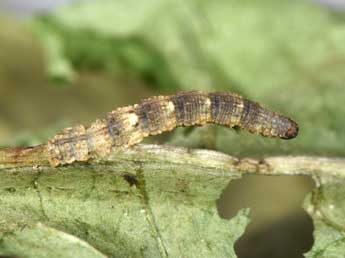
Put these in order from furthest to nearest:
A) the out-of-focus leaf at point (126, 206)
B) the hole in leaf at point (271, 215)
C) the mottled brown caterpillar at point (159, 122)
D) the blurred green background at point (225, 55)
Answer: the blurred green background at point (225, 55) < the hole in leaf at point (271, 215) < the mottled brown caterpillar at point (159, 122) < the out-of-focus leaf at point (126, 206)

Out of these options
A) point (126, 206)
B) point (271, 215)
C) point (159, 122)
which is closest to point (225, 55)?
point (271, 215)

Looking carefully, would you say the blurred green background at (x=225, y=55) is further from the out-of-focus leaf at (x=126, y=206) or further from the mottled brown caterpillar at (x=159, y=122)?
the out-of-focus leaf at (x=126, y=206)

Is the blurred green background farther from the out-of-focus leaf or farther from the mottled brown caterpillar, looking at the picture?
the out-of-focus leaf

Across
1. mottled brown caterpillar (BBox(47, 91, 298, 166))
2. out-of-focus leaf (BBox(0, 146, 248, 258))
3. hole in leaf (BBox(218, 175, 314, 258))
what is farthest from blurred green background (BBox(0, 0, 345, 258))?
out-of-focus leaf (BBox(0, 146, 248, 258))

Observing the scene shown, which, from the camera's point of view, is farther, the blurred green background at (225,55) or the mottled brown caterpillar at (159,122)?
the blurred green background at (225,55)

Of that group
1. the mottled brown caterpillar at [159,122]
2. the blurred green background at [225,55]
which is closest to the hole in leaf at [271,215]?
the blurred green background at [225,55]

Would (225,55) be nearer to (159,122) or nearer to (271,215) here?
(271,215)

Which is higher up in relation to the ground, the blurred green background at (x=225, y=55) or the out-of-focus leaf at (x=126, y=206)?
the blurred green background at (x=225, y=55)

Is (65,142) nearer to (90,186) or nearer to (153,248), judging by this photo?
(90,186)
